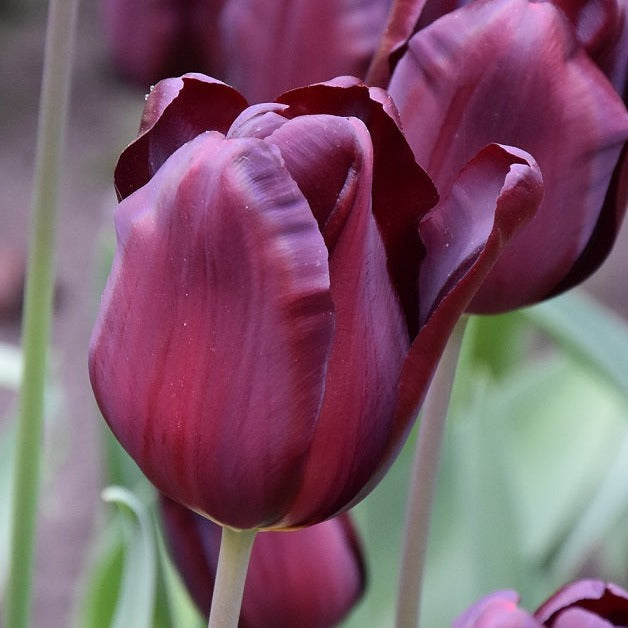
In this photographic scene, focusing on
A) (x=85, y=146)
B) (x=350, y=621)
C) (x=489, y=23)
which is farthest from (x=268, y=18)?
(x=85, y=146)

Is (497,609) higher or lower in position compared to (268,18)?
lower

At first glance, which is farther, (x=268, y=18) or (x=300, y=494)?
(x=268, y=18)

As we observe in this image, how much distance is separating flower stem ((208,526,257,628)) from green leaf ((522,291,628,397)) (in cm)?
37

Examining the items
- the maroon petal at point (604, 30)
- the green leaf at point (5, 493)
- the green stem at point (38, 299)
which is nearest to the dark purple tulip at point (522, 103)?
the maroon petal at point (604, 30)

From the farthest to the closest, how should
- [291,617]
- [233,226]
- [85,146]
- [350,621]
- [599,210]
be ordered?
[85,146]
[350,621]
[291,617]
[599,210]
[233,226]

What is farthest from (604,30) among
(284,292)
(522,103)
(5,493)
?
(5,493)

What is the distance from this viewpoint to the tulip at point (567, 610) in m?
0.32

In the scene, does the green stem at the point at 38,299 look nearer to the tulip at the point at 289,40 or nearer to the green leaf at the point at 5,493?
the tulip at the point at 289,40

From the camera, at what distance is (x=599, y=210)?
0.35 meters

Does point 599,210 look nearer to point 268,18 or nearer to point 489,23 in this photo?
point 489,23

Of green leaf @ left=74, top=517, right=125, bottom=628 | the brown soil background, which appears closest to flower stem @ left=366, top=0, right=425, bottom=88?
green leaf @ left=74, top=517, right=125, bottom=628

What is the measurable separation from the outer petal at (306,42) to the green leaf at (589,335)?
0.25m

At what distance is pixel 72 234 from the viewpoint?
2275 millimetres

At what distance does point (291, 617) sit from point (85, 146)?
2163mm
